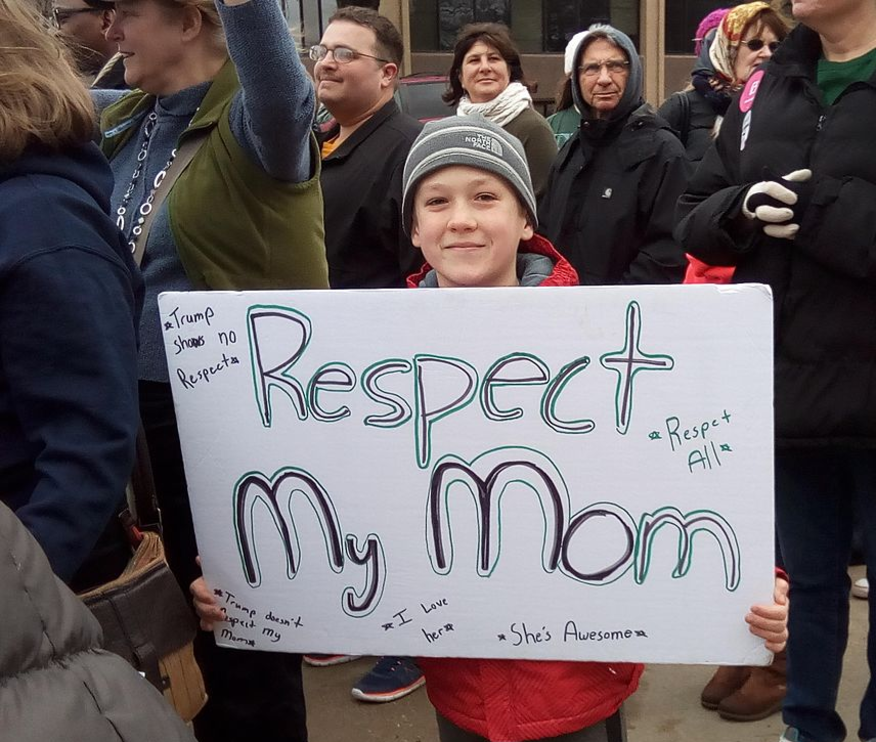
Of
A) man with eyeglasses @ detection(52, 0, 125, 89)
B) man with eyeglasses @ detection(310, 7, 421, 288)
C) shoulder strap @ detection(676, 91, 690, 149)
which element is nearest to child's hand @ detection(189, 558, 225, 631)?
man with eyeglasses @ detection(310, 7, 421, 288)

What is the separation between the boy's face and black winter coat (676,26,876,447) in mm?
673

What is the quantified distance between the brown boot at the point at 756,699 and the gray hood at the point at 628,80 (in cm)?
178

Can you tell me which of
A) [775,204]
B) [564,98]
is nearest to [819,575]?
[775,204]

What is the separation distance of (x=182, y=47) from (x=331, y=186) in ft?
3.29

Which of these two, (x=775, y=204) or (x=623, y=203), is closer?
(x=775, y=204)

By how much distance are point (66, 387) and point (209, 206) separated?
77 centimetres

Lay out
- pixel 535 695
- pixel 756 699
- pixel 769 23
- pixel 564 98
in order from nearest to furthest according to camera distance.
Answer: pixel 535 695 < pixel 756 699 < pixel 769 23 < pixel 564 98

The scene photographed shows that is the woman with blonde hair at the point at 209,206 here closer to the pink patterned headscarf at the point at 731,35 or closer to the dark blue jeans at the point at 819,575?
the dark blue jeans at the point at 819,575

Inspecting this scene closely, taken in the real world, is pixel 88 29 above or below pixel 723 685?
above

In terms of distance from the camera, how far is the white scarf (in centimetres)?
423

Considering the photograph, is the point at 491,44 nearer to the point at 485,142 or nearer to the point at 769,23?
the point at 769,23

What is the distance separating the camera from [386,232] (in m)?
3.14

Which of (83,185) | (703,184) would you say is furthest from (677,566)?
(703,184)

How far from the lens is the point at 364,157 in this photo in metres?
3.20
